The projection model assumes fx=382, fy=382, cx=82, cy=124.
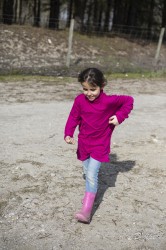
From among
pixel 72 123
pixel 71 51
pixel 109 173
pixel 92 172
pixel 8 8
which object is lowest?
pixel 71 51

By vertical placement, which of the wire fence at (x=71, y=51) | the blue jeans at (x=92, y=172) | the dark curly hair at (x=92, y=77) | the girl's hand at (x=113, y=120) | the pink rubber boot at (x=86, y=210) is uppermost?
the dark curly hair at (x=92, y=77)

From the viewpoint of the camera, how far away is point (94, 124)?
135 inches

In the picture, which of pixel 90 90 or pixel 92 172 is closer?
pixel 90 90

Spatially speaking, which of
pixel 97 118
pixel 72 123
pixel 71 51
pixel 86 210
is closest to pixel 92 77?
pixel 97 118

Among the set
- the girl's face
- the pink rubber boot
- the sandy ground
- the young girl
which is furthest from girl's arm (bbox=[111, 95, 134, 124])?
the sandy ground

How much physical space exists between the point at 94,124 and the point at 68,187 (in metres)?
1.05

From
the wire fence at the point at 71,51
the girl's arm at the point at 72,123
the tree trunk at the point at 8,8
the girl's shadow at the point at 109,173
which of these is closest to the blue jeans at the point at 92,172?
the girl's arm at the point at 72,123

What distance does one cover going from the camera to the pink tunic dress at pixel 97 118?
3.38 m

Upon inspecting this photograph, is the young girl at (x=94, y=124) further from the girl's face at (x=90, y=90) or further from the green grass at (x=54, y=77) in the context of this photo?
the green grass at (x=54, y=77)

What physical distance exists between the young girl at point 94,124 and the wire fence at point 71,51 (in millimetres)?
7603

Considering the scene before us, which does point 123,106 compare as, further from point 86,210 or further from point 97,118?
point 86,210

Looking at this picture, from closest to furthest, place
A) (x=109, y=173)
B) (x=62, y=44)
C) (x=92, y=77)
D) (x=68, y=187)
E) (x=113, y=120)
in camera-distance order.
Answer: (x=92, y=77), (x=113, y=120), (x=68, y=187), (x=109, y=173), (x=62, y=44)

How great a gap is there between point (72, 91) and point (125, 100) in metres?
5.91

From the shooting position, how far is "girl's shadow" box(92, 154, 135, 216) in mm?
4084
